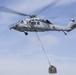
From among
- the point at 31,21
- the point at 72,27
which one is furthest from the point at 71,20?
the point at 31,21

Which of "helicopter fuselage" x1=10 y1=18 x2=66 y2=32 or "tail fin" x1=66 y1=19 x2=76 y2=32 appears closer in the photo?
"helicopter fuselage" x1=10 y1=18 x2=66 y2=32

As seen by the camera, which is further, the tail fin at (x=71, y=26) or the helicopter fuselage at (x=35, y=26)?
the tail fin at (x=71, y=26)

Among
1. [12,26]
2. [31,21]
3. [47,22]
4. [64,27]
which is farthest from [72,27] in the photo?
[12,26]

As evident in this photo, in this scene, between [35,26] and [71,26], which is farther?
[71,26]

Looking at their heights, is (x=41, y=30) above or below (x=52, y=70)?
above

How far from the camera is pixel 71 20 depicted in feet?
217

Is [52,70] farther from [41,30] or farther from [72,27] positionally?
[72,27]

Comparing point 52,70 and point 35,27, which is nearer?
point 52,70

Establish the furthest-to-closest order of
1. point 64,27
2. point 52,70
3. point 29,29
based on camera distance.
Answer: point 64,27 < point 29,29 < point 52,70

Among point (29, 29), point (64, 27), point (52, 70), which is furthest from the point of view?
point (64, 27)

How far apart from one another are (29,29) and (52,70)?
42.0 ft

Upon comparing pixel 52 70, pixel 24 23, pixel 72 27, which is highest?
pixel 24 23

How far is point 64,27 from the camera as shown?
201ft

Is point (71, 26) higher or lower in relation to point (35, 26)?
lower
